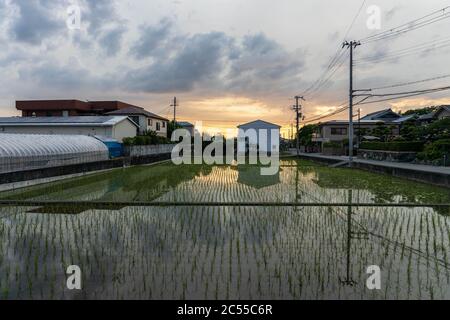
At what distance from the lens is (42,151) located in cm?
1698

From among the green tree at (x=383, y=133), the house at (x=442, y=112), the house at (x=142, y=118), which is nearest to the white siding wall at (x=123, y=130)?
the house at (x=142, y=118)

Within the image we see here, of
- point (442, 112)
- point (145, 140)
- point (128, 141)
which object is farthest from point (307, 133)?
point (128, 141)

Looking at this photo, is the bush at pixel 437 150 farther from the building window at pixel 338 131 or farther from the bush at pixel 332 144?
the building window at pixel 338 131

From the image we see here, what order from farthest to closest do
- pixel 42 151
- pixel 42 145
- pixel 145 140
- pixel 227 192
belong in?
1. pixel 145 140
2. pixel 42 145
3. pixel 42 151
4. pixel 227 192

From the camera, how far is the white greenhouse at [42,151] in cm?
1443

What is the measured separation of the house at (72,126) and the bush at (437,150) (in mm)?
22388

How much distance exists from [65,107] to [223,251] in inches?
1654

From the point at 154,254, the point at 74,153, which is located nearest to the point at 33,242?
the point at 154,254

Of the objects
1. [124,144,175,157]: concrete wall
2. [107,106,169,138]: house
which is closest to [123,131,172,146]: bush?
[124,144,175,157]: concrete wall

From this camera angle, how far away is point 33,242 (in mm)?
6230

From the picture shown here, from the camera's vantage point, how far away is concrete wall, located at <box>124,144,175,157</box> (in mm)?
29578

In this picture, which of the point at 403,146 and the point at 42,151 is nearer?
the point at 42,151

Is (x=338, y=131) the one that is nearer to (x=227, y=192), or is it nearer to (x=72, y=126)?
(x=72, y=126)
